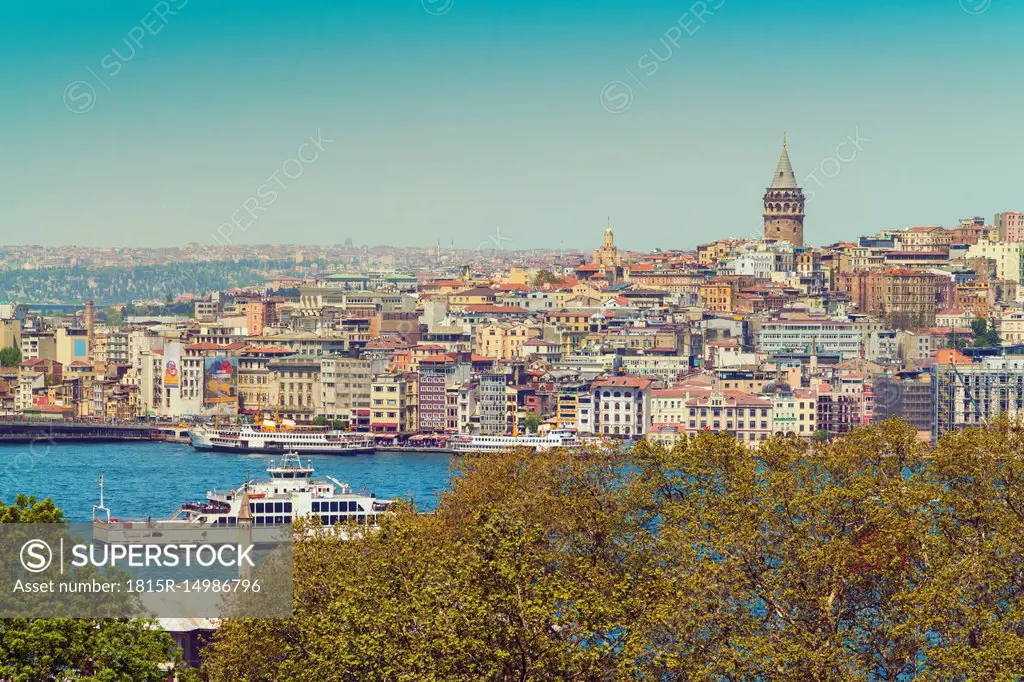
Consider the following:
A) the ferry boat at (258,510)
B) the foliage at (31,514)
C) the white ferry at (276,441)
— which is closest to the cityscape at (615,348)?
the white ferry at (276,441)

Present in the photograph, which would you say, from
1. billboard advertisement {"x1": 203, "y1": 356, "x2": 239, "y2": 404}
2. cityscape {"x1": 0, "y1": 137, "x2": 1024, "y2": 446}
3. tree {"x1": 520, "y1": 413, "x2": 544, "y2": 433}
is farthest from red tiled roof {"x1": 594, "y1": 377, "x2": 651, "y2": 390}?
billboard advertisement {"x1": 203, "y1": 356, "x2": 239, "y2": 404}

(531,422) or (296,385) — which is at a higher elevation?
(296,385)

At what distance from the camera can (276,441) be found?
50500 mm

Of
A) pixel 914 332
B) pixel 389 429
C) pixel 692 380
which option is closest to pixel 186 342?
pixel 389 429

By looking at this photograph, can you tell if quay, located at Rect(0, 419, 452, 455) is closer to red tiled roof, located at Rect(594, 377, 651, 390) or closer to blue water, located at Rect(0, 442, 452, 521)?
blue water, located at Rect(0, 442, 452, 521)

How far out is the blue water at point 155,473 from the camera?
36.2 m

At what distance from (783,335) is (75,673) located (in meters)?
49.3

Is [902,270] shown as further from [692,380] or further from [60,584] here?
[60,584]

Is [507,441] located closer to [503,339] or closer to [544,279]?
[503,339]

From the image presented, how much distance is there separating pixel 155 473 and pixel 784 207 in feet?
143

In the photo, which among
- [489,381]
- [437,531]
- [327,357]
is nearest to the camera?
[437,531]

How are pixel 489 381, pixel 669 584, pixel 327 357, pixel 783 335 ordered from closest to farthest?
pixel 669 584
pixel 489 381
pixel 327 357
pixel 783 335

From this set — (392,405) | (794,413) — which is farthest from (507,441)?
(794,413)

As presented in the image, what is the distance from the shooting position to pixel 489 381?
52.3 meters
